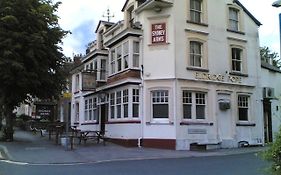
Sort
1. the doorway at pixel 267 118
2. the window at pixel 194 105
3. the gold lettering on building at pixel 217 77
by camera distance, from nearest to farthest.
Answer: the window at pixel 194 105
the gold lettering on building at pixel 217 77
the doorway at pixel 267 118

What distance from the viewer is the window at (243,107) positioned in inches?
1035

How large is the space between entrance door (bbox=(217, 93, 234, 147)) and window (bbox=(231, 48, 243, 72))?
220cm

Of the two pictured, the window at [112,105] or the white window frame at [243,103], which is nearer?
the white window frame at [243,103]

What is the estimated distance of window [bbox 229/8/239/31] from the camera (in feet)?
88.0

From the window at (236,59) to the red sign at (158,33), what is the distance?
17.9 ft

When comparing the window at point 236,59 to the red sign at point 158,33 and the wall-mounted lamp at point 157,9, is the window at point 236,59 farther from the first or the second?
the wall-mounted lamp at point 157,9

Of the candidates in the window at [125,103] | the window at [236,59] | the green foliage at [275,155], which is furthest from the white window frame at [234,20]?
the green foliage at [275,155]

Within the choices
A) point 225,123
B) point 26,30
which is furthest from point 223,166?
point 26,30

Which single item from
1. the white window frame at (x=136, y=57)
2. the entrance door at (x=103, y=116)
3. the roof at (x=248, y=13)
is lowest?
the entrance door at (x=103, y=116)

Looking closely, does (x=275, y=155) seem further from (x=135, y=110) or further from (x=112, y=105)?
(x=112, y=105)

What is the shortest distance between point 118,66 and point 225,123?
25.7 feet

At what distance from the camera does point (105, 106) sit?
94.5ft

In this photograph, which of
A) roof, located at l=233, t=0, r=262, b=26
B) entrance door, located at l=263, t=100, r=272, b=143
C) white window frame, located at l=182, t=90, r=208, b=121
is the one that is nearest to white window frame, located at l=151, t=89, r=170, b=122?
white window frame, located at l=182, t=90, r=208, b=121

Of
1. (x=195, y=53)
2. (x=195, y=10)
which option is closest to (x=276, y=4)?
(x=195, y=53)
